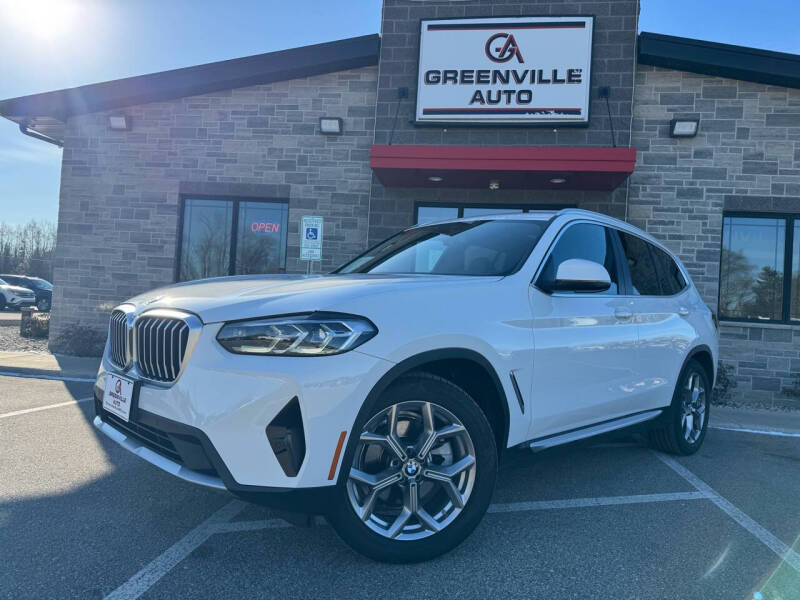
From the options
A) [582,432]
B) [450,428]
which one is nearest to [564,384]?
[582,432]

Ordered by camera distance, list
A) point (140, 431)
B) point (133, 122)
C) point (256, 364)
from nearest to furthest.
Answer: point (256, 364) → point (140, 431) → point (133, 122)

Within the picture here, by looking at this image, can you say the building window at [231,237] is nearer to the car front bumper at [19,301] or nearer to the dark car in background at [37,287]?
the car front bumper at [19,301]

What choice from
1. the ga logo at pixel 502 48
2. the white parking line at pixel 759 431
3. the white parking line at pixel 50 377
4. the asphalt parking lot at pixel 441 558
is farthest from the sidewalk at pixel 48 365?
the white parking line at pixel 759 431

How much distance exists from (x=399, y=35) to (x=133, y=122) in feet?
16.3

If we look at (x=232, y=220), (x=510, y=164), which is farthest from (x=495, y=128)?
(x=232, y=220)

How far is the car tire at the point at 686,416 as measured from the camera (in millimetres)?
4534

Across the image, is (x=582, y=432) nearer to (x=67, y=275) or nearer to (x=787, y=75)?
(x=787, y=75)

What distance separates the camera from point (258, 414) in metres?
2.23

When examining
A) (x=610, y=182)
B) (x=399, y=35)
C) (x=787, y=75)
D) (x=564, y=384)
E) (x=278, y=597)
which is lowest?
(x=278, y=597)

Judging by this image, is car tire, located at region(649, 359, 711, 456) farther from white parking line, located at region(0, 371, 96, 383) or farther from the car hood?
white parking line, located at region(0, 371, 96, 383)

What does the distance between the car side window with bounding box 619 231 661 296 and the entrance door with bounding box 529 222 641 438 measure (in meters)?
0.19

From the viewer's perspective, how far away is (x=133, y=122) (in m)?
10.4

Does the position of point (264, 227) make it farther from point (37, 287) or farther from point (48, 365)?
point (37, 287)

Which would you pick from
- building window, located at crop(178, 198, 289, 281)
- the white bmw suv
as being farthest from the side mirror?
building window, located at crop(178, 198, 289, 281)
